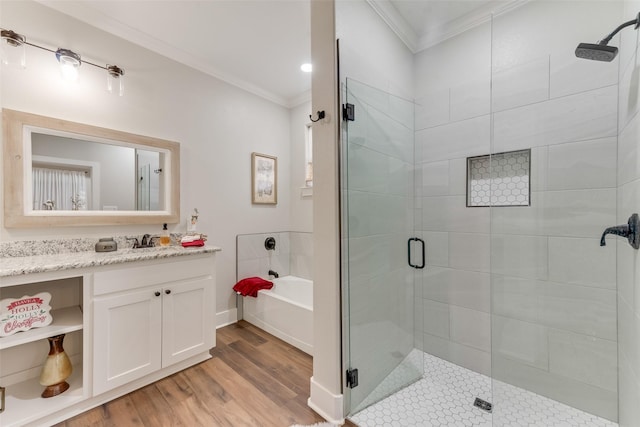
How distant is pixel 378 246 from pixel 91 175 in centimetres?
218

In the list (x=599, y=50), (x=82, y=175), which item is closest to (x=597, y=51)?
(x=599, y=50)

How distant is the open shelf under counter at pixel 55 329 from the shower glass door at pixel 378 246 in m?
1.62

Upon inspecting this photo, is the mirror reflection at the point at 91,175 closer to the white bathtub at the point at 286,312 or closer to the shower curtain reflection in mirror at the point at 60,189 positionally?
the shower curtain reflection in mirror at the point at 60,189

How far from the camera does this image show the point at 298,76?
2.74 metres

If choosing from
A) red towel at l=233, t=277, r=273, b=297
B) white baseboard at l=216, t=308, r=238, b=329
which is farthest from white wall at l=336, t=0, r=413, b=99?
white baseboard at l=216, t=308, r=238, b=329

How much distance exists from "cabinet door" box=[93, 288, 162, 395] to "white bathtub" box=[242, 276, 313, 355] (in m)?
0.96

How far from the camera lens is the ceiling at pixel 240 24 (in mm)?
1806

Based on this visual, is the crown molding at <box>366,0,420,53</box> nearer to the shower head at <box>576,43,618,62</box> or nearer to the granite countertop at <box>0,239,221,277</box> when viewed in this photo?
the shower head at <box>576,43,618,62</box>

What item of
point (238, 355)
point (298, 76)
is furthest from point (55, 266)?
point (298, 76)

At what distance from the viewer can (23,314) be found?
1.39 m

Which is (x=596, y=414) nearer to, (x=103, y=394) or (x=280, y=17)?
(x=103, y=394)

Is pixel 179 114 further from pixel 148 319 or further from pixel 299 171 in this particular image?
pixel 148 319

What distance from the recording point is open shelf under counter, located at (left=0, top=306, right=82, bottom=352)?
1.34 m

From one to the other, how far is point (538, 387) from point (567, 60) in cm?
194
